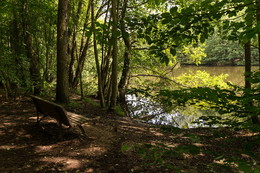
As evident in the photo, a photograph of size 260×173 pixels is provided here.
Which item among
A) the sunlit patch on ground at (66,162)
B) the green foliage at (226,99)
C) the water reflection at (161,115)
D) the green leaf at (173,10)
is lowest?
the water reflection at (161,115)

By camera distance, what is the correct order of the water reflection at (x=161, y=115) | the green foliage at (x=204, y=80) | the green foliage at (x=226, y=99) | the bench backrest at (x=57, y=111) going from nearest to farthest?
the green foliage at (x=226, y=99), the bench backrest at (x=57, y=111), the green foliage at (x=204, y=80), the water reflection at (x=161, y=115)

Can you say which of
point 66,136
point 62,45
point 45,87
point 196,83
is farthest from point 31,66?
point 196,83

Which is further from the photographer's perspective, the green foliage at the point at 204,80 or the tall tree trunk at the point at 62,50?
the green foliage at the point at 204,80

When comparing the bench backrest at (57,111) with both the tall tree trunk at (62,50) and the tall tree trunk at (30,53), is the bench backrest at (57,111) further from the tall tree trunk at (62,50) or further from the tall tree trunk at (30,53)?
the tall tree trunk at (30,53)

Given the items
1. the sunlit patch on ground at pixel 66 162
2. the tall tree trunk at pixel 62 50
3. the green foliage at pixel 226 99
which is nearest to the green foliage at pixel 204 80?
the tall tree trunk at pixel 62 50

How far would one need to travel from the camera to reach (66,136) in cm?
433

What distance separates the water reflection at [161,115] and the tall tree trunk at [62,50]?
4503 mm

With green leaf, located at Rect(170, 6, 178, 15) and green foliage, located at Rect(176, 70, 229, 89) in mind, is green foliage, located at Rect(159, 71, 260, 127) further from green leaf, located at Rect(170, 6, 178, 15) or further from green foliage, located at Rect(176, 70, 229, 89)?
green foliage, located at Rect(176, 70, 229, 89)

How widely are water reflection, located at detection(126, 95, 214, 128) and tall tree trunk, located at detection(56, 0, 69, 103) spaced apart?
4.50 metres

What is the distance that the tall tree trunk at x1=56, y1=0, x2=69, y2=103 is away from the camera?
6.13 meters

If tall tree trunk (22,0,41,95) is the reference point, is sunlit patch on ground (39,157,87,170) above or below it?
below

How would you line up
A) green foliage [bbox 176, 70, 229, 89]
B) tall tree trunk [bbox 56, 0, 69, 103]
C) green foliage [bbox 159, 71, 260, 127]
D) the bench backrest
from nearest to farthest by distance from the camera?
green foliage [bbox 159, 71, 260, 127], the bench backrest, tall tree trunk [bbox 56, 0, 69, 103], green foliage [bbox 176, 70, 229, 89]

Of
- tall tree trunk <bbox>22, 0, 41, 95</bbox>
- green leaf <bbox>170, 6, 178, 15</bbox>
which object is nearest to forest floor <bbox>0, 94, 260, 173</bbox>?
green leaf <bbox>170, 6, 178, 15</bbox>

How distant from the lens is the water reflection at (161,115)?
392 inches
